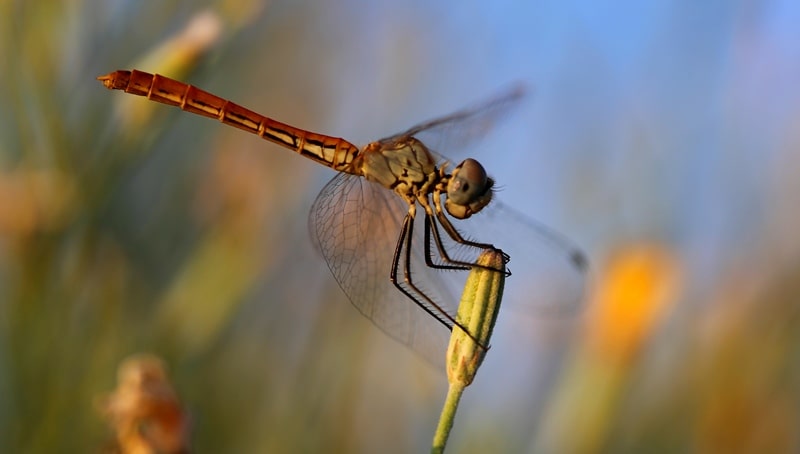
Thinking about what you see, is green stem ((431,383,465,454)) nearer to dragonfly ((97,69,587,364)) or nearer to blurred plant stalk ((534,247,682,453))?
dragonfly ((97,69,587,364))

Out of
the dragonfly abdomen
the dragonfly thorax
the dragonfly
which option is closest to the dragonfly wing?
the dragonfly

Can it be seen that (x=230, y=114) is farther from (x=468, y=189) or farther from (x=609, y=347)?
(x=609, y=347)

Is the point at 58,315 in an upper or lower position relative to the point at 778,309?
lower

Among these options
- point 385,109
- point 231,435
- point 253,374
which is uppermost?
point 385,109

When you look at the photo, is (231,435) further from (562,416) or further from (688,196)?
(688,196)

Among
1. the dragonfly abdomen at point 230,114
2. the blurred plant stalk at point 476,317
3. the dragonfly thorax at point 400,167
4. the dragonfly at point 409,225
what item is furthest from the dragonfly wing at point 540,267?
the blurred plant stalk at point 476,317

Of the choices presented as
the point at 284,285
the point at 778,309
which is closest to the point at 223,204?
the point at 284,285

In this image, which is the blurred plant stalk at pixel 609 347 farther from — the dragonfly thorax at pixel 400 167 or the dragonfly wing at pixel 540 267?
the dragonfly thorax at pixel 400 167
